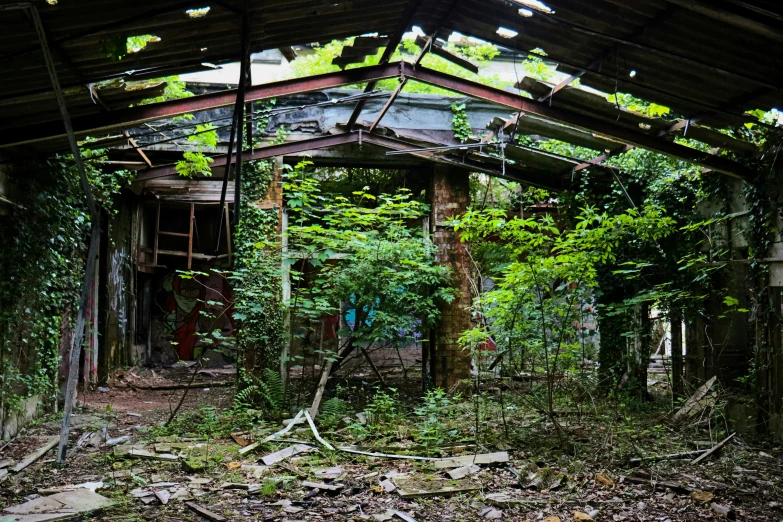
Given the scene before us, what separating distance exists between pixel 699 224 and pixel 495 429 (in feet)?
12.2

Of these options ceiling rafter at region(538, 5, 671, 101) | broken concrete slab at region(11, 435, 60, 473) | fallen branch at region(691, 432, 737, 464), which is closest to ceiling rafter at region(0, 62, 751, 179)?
ceiling rafter at region(538, 5, 671, 101)

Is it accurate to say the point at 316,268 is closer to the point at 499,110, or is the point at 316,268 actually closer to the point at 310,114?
the point at 310,114

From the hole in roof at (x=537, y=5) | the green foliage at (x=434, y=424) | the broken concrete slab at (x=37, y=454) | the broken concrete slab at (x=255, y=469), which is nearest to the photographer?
the hole in roof at (x=537, y=5)

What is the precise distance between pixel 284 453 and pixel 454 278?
479cm

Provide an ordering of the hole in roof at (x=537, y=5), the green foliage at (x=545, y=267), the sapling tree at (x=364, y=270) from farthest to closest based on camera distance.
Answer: the sapling tree at (x=364, y=270)
the green foliage at (x=545, y=267)
the hole in roof at (x=537, y=5)

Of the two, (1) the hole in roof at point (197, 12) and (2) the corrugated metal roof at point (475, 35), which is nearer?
(2) the corrugated metal roof at point (475, 35)

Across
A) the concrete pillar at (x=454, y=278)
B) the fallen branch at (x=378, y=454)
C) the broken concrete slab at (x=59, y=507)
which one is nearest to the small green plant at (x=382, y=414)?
the fallen branch at (x=378, y=454)

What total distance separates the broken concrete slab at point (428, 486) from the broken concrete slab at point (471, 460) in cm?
37

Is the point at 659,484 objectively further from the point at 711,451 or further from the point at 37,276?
the point at 37,276

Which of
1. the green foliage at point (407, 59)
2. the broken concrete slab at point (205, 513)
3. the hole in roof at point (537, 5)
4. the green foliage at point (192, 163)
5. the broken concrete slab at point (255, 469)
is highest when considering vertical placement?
the green foliage at point (407, 59)

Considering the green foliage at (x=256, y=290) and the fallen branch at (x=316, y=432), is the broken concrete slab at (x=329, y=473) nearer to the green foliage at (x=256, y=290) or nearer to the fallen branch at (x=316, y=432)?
the fallen branch at (x=316, y=432)

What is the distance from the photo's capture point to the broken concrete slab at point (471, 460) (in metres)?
6.27

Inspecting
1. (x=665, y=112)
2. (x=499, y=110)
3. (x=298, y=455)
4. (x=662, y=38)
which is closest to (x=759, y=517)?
(x=662, y=38)

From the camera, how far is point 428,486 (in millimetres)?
5660
